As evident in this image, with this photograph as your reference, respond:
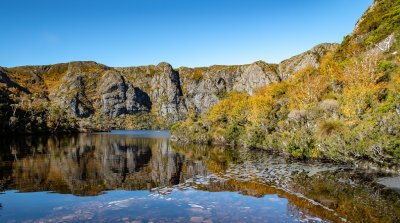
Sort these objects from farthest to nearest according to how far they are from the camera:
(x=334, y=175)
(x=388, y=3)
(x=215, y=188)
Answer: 1. (x=388, y=3)
2. (x=334, y=175)
3. (x=215, y=188)

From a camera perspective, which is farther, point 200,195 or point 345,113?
point 345,113

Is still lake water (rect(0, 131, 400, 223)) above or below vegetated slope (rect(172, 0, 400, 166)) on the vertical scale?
below

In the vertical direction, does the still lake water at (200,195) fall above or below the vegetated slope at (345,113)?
below

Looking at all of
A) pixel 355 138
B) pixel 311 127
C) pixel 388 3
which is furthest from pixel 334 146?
pixel 388 3

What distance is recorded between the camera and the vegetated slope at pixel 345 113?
3512 cm

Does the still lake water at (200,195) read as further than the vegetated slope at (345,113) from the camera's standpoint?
No

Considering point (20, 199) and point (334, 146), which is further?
point (334, 146)

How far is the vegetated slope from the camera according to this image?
3512 centimetres

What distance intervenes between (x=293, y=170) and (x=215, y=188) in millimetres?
13345

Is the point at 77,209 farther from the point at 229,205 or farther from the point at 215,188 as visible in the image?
the point at 215,188

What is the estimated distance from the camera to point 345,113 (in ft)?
155

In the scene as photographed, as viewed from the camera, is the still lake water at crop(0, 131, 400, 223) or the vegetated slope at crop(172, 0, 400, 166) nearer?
the still lake water at crop(0, 131, 400, 223)

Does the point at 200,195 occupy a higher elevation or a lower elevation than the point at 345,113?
lower

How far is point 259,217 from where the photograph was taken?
69.6 feet
